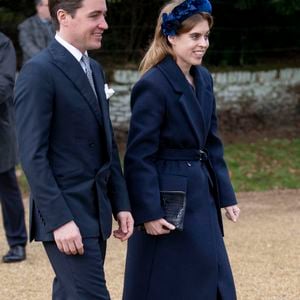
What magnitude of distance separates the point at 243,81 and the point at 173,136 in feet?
29.3

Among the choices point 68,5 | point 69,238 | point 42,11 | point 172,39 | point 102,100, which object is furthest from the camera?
point 42,11

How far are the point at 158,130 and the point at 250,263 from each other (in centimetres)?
292

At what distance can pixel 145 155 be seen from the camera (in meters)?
4.08

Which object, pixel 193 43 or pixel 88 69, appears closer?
pixel 88 69

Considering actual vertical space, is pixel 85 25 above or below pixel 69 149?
above

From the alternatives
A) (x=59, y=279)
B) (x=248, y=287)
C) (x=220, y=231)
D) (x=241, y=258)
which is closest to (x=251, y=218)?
(x=241, y=258)

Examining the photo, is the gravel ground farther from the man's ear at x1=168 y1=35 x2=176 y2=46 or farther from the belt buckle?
the man's ear at x1=168 y1=35 x2=176 y2=46

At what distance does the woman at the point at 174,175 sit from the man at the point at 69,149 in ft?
1.07

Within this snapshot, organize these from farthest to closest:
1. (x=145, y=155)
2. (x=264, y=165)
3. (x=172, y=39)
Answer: (x=264, y=165) → (x=172, y=39) → (x=145, y=155)

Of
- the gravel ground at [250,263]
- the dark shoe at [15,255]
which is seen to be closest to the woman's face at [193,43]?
the gravel ground at [250,263]

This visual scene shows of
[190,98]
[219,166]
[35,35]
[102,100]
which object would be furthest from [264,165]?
[102,100]

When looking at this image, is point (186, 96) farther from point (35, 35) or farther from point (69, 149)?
point (35, 35)

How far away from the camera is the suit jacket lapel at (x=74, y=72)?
369 centimetres

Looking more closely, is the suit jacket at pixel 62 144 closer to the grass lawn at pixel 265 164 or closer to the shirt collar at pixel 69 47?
the shirt collar at pixel 69 47
